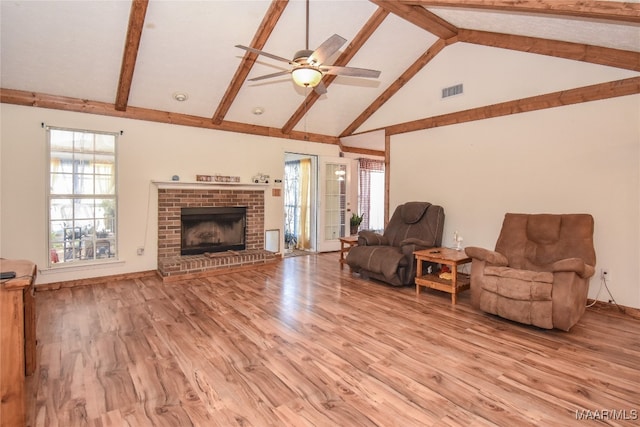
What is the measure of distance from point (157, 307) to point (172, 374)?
1.56 metres

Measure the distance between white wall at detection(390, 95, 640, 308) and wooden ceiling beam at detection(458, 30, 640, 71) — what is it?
40cm

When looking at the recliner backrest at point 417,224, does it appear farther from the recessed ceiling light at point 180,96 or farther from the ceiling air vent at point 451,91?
the recessed ceiling light at point 180,96

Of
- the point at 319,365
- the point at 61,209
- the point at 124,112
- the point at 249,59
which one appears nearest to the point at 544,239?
the point at 319,365

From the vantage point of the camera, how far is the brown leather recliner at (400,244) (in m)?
4.42

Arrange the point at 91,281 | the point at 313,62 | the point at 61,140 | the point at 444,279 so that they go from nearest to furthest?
the point at 313,62 → the point at 444,279 → the point at 61,140 → the point at 91,281

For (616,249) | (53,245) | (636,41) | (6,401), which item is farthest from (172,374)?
(636,41)

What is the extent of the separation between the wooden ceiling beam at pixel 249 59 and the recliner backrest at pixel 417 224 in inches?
123

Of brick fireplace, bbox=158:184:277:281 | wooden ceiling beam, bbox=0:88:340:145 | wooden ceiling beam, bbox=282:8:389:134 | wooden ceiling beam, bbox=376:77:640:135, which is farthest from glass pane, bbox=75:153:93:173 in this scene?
wooden ceiling beam, bbox=376:77:640:135

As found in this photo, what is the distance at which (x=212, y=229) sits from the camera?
5734mm

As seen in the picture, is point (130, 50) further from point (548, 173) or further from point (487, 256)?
point (548, 173)

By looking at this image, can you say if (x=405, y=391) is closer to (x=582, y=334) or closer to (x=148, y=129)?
(x=582, y=334)

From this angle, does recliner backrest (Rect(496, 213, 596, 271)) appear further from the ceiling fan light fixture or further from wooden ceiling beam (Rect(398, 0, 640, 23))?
the ceiling fan light fixture

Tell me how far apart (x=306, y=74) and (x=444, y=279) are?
2.96 m

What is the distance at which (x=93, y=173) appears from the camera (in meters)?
4.63
